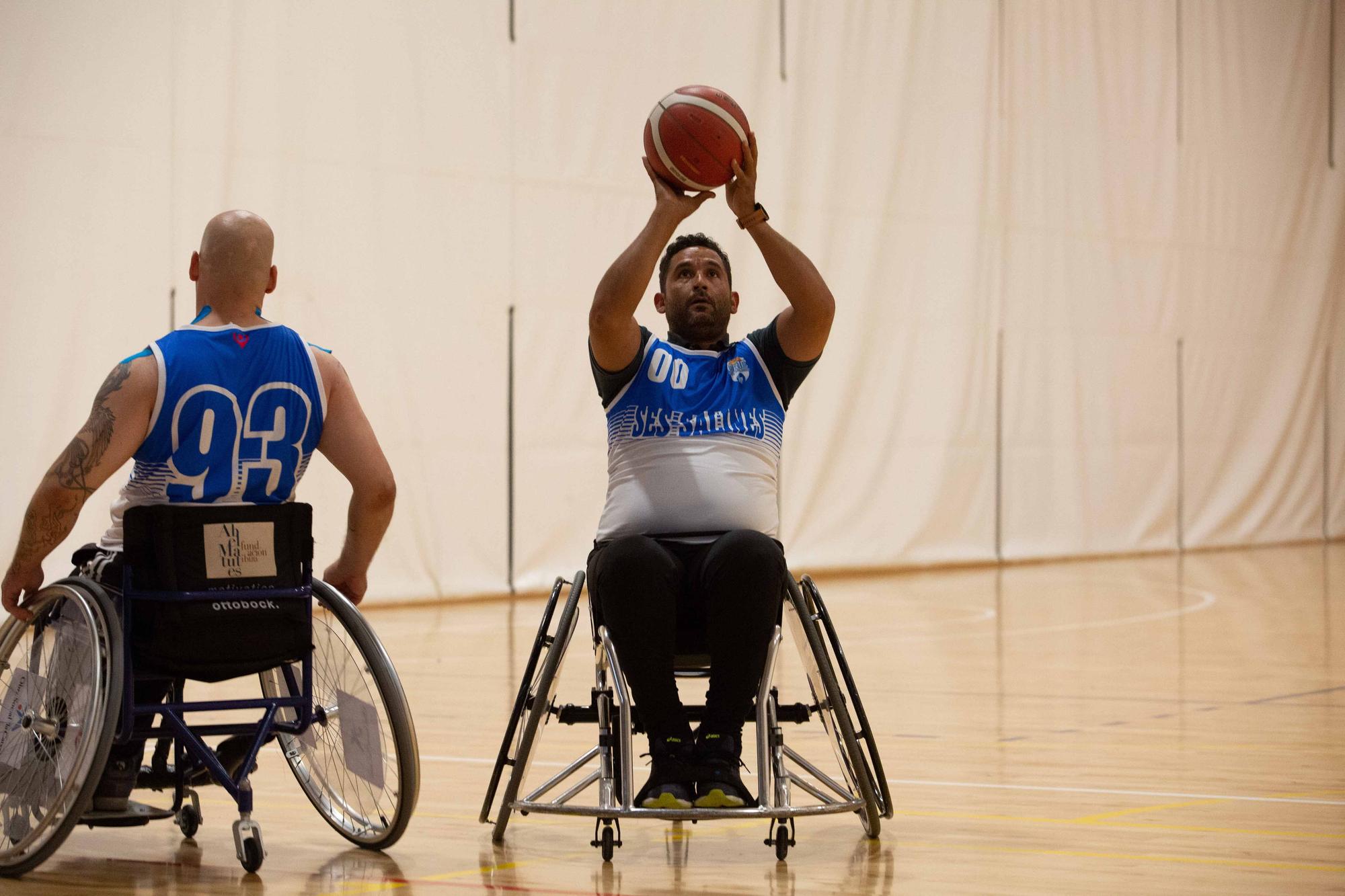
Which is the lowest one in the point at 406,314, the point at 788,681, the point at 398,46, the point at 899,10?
the point at 788,681

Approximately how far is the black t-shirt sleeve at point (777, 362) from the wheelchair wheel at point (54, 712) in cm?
123

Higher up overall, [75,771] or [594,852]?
[75,771]

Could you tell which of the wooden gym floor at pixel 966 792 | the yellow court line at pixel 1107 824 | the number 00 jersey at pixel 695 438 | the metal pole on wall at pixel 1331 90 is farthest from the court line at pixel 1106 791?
the metal pole on wall at pixel 1331 90

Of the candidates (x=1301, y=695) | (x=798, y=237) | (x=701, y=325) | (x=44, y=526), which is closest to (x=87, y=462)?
(x=44, y=526)

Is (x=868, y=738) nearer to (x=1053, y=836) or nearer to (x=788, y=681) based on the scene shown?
(x=1053, y=836)

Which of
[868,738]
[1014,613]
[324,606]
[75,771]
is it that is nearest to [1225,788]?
[868,738]

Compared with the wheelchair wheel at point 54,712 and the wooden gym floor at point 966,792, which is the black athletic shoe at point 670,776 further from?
the wheelchair wheel at point 54,712

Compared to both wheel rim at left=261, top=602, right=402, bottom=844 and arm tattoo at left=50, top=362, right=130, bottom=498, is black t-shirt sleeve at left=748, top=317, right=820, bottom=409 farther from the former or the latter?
arm tattoo at left=50, top=362, right=130, bottom=498

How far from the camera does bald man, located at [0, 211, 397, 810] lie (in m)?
2.95

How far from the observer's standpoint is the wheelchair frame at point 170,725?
2795 mm

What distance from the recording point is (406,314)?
8992mm

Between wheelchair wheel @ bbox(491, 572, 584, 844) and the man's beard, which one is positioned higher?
the man's beard

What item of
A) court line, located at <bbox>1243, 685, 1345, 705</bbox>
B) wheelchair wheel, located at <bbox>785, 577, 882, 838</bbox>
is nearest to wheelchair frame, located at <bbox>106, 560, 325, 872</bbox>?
wheelchair wheel, located at <bbox>785, 577, 882, 838</bbox>

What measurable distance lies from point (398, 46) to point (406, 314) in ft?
4.21
